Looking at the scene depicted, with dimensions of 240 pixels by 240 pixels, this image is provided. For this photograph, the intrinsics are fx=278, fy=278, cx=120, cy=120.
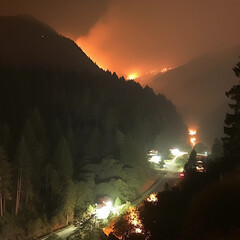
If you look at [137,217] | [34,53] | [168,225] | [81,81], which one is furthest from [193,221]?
[34,53]

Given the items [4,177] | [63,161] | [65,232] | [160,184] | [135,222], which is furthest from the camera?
[160,184]

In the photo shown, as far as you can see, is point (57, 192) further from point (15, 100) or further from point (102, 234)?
point (15, 100)

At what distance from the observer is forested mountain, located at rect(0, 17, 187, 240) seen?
33.8 metres

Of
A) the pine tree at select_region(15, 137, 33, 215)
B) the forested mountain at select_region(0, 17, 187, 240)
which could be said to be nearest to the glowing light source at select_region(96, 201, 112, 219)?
the forested mountain at select_region(0, 17, 187, 240)

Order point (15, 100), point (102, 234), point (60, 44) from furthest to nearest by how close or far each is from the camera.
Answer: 1. point (60, 44)
2. point (15, 100)
3. point (102, 234)

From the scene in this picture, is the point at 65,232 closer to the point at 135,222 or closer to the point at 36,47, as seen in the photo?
the point at 135,222

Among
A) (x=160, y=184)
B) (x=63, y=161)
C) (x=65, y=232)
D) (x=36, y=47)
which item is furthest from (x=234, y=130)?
(x=36, y=47)

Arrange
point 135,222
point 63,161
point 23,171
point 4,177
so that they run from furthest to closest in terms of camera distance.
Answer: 1. point 63,161
2. point 23,171
3. point 4,177
4. point 135,222

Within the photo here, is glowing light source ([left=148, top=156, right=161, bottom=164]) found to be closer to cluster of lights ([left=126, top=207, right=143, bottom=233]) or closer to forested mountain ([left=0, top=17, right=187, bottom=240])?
forested mountain ([left=0, top=17, right=187, bottom=240])

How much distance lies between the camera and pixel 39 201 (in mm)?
36469

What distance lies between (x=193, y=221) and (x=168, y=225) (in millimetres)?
2217

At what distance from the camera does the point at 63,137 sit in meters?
39.8

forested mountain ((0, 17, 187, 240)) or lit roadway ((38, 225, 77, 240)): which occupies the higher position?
forested mountain ((0, 17, 187, 240))

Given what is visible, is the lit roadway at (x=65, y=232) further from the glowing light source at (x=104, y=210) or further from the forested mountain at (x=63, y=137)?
the glowing light source at (x=104, y=210)
